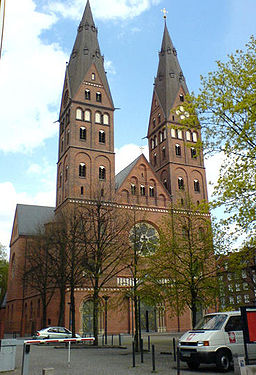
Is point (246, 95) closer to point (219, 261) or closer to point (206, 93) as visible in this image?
point (206, 93)

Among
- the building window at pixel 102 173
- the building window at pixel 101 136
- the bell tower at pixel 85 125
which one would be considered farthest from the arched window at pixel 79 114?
the building window at pixel 102 173

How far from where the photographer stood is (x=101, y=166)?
43031 mm

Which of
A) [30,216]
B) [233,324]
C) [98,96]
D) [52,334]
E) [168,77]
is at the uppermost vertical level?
[168,77]

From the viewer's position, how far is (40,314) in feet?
140

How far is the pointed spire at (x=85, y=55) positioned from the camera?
4752 cm

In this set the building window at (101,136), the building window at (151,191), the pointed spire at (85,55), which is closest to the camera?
the building window at (151,191)

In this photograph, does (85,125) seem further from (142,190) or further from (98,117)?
(142,190)

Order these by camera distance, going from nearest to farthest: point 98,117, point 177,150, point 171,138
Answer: point 98,117, point 177,150, point 171,138

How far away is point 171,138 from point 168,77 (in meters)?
10.3

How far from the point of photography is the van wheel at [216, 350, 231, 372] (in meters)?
12.1

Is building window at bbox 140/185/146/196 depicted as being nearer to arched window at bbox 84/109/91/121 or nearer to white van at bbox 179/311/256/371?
arched window at bbox 84/109/91/121

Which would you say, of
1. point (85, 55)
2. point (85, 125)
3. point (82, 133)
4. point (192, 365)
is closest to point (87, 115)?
point (85, 125)

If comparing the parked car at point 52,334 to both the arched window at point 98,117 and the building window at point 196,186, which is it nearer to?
the arched window at point 98,117

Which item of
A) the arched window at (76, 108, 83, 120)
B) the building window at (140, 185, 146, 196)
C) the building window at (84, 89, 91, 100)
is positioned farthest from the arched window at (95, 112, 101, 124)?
the building window at (140, 185, 146, 196)
